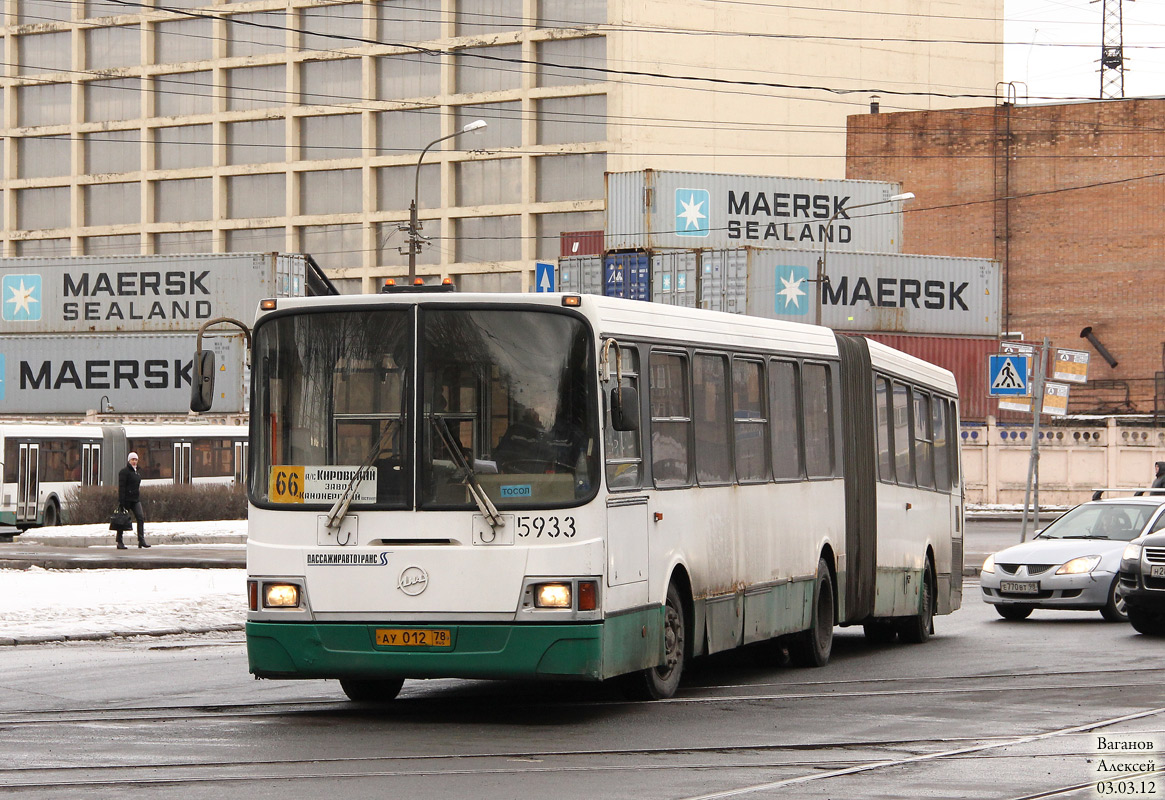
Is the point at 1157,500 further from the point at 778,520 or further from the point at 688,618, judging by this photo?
the point at 688,618

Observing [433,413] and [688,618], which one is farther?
[688,618]

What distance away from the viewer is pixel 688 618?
12.1 meters

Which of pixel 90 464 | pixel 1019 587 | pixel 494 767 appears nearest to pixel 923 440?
pixel 1019 587

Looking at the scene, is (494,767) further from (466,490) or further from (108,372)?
(108,372)

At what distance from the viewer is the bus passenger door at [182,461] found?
1875 inches

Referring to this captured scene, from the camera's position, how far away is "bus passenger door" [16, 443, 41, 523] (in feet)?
140

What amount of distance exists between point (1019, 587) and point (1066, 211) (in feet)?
177

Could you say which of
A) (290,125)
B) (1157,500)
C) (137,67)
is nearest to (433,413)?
(1157,500)

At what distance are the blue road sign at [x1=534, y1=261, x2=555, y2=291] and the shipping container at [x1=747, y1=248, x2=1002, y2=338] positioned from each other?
7.99 m

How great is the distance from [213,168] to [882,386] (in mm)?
76500

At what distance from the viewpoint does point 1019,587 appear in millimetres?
19891

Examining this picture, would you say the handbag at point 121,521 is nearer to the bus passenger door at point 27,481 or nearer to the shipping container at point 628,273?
the bus passenger door at point 27,481

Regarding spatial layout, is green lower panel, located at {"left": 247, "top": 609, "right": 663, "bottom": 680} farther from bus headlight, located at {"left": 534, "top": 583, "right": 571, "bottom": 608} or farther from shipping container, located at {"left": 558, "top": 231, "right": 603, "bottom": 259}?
shipping container, located at {"left": 558, "top": 231, "right": 603, "bottom": 259}

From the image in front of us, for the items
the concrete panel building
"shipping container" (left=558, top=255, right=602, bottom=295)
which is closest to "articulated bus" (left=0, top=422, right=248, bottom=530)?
"shipping container" (left=558, top=255, right=602, bottom=295)
